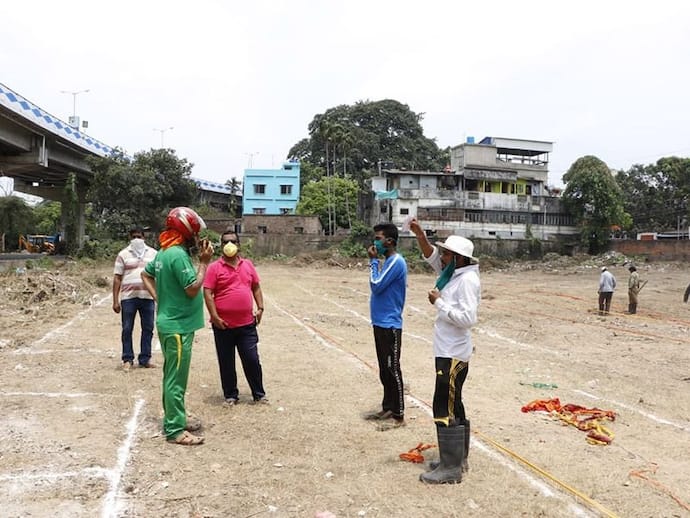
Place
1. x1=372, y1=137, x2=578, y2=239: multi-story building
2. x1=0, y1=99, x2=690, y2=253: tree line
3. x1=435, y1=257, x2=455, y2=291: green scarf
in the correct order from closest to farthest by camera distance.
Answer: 1. x1=435, y1=257, x2=455, y2=291: green scarf
2. x1=0, y1=99, x2=690, y2=253: tree line
3. x1=372, y1=137, x2=578, y2=239: multi-story building

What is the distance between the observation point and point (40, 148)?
2812 cm

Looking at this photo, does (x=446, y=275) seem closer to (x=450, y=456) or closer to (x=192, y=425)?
(x=450, y=456)

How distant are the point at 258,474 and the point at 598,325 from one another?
13.8 m

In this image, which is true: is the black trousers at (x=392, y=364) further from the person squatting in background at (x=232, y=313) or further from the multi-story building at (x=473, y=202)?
the multi-story building at (x=473, y=202)

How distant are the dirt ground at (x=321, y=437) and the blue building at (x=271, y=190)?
4394cm

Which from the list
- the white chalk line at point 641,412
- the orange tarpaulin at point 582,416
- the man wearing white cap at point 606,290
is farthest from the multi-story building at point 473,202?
the orange tarpaulin at point 582,416

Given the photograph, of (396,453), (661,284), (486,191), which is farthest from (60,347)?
(486,191)

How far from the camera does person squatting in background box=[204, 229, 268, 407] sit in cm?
575

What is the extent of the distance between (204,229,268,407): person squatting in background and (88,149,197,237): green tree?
1364 inches

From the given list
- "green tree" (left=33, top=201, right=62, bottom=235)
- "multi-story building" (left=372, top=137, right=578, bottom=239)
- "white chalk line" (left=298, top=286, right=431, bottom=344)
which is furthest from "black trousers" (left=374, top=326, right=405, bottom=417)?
"green tree" (left=33, top=201, right=62, bottom=235)

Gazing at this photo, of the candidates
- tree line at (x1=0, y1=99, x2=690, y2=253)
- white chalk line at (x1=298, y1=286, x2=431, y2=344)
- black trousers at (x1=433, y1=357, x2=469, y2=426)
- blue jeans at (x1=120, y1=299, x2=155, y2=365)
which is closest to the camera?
black trousers at (x1=433, y1=357, x2=469, y2=426)

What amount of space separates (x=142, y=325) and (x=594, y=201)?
146 feet

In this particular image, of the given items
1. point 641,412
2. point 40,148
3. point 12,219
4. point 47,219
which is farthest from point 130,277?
point 47,219

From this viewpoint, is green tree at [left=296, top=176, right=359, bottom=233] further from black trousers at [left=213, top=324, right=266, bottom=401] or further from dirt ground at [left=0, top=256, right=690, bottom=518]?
black trousers at [left=213, top=324, right=266, bottom=401]
